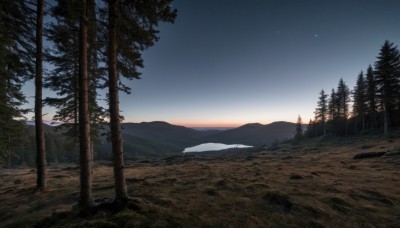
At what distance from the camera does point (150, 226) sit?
6570 millimetres

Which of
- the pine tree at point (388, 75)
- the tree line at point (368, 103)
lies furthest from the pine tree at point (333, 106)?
the pine tree at point (388, 75)

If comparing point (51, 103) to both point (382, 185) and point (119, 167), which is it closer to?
point (119, 167)

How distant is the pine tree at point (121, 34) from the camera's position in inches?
301

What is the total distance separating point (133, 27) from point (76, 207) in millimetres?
A: 7403

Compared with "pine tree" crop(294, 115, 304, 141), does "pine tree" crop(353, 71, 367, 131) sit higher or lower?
higher

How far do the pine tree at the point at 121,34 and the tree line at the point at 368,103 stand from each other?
159 feet

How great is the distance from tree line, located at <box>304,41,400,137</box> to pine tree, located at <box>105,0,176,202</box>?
48464mm

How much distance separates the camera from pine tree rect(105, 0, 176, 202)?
765 centimetres

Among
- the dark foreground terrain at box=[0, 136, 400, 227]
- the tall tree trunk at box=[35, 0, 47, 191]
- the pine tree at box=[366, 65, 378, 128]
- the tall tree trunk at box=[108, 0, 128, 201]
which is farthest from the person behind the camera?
the pine tree at box=[366, 65, 378, 128]

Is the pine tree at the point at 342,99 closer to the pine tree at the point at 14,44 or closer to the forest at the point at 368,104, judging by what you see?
the forest at the point at 368,104

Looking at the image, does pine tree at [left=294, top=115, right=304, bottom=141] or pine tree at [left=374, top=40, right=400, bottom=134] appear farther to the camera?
pine tree at [left=294, top=115, right=304, bottom=141]

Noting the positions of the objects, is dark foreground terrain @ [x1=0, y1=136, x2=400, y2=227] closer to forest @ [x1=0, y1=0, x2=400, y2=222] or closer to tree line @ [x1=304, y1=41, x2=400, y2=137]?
forest @ [x1=0, y1=0, x2=400, y2=222]

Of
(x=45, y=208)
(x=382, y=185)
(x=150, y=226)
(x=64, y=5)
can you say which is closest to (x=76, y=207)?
(x=45, y=208)

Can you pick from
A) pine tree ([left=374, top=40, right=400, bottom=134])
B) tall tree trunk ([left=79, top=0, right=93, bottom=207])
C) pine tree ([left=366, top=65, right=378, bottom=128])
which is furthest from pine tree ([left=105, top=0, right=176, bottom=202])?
pine tree ([left=366, top=65, right=378, bottom=128])
